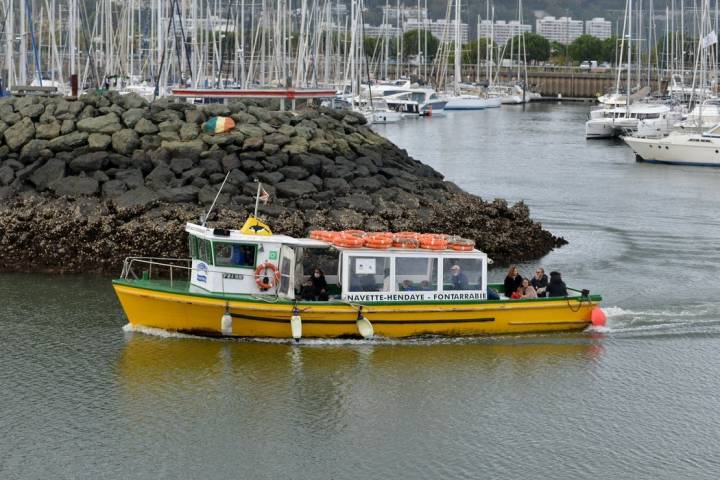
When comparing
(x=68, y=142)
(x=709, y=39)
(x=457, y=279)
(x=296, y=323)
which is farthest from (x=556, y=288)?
(x=709, y=39)

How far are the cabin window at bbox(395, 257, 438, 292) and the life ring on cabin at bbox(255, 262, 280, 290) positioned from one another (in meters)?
2.41

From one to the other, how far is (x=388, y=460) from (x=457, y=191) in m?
18.2

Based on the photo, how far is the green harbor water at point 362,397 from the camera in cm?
1788

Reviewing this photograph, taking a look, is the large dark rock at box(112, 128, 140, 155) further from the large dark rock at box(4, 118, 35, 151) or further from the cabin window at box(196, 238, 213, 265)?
A: the cabin window at box(196, 238, 213, 265)

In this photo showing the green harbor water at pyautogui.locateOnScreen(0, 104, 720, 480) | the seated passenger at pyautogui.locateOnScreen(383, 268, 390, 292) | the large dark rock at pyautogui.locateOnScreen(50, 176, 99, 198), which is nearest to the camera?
the green harbor water at pyautogui.locateOnScreen(0, 104, 720, 480)

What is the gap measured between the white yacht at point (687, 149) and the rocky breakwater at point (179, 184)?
85.6ft

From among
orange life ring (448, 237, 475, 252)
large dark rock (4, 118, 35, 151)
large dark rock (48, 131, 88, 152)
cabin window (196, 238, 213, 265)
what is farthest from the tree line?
cabin window (196, 238, 213, 265)

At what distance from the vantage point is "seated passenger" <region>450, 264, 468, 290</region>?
23.3 meters

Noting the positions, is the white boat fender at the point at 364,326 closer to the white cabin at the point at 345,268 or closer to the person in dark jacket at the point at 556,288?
the white cabin at the point at 345,268

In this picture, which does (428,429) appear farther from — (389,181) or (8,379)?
(389,181)

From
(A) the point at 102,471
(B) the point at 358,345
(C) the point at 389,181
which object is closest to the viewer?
(A) the point at 102,471

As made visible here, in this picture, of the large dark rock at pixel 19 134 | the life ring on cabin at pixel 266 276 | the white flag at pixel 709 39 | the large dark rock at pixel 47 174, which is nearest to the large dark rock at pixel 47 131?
the large dark rock at pixel 19 134

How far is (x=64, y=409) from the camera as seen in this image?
64.6 ft

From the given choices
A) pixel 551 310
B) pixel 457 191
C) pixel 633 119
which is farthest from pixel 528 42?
pixel 551 310
